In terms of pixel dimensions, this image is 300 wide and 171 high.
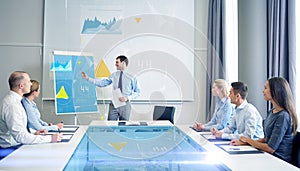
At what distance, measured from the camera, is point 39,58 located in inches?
180

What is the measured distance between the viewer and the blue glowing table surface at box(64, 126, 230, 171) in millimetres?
1985

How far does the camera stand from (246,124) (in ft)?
7.80

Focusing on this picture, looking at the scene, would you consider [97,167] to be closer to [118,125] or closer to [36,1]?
[118,125]

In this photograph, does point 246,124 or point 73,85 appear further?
point 73,85

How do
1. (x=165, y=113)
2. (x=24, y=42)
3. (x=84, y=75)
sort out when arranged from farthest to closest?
1. (x=24, y=42)
2. (x=84, y=75)
3. (x=165, y=113)

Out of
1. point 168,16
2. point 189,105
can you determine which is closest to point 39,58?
point 168,16

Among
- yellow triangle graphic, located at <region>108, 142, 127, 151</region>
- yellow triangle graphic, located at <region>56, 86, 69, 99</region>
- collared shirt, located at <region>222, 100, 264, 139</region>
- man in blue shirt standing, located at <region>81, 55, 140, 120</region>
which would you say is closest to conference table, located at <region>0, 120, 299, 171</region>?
yellow triangle graphic, located at <region>108, 142, 127, 151</region>

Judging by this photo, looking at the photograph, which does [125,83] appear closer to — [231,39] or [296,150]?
[231,39]

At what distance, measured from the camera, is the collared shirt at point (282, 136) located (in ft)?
6.53

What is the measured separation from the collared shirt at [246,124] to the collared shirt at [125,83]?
187 centimetres

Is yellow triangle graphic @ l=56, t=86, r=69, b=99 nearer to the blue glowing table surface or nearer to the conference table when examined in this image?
the blue glowing table surface

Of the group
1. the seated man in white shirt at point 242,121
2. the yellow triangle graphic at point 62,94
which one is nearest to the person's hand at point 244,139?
the seated man in white shirt at point 242,121

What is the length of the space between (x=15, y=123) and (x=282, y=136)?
1742mm

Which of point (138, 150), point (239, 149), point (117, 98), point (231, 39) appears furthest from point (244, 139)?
point (231, 39)
